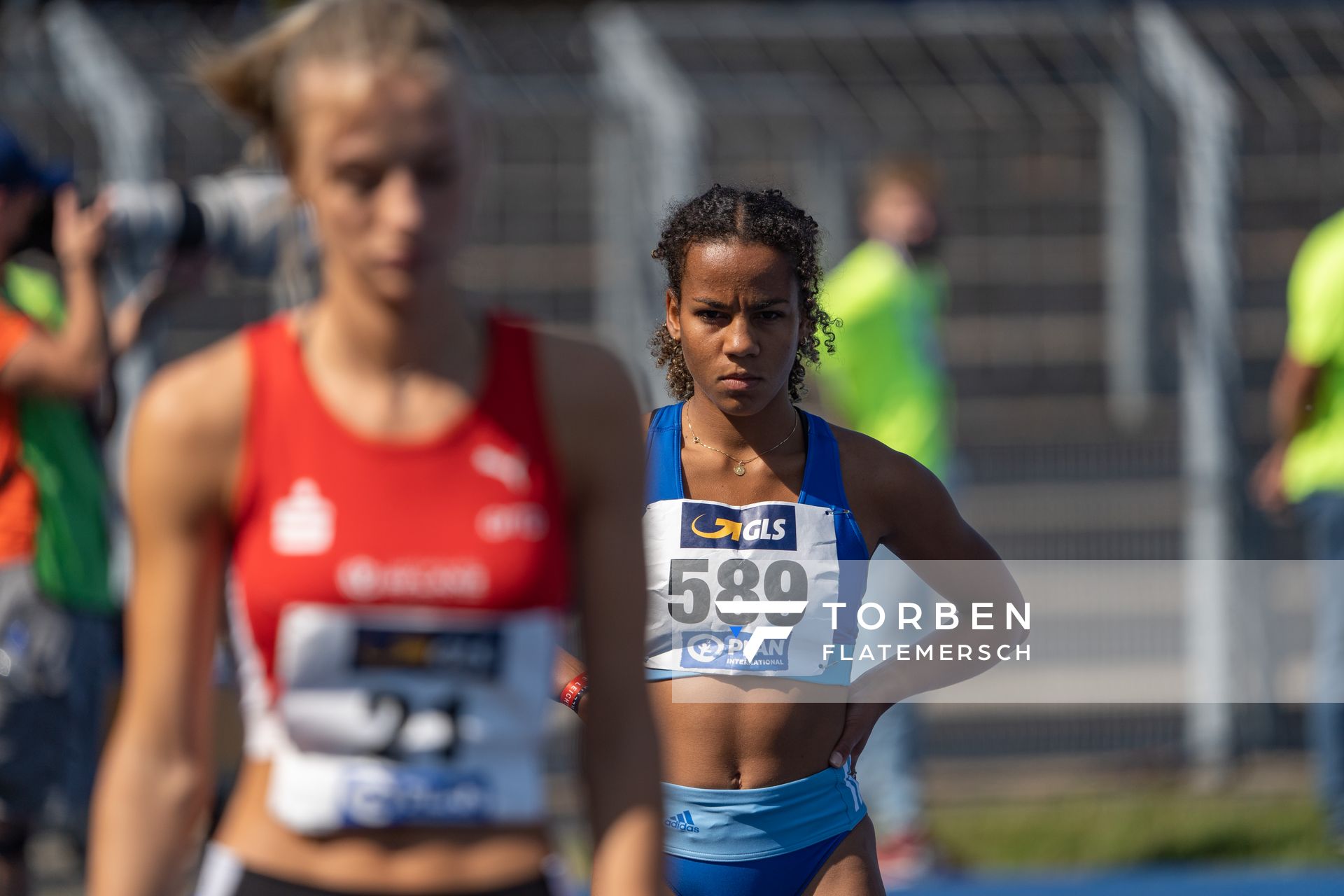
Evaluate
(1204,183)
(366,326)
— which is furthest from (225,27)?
(366,326)

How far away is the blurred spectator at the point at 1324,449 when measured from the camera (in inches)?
251

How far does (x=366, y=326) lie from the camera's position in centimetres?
192

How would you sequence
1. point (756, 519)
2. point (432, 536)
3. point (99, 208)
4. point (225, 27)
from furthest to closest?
point (225, 27) < point (99, 208) < point (756, 519) < point (432, 536)

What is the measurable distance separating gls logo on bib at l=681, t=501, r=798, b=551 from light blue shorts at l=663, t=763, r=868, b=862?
0.43 meters

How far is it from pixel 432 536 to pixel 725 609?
149cm

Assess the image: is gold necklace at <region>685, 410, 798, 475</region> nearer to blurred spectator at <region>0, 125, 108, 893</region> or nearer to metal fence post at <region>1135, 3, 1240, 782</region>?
blurred spectator at <region>0, 125, 108, 893</region>

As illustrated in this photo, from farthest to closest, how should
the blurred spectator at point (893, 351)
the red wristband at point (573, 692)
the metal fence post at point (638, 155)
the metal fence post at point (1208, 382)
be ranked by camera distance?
the metal fence post at point (1208, 382)
the metal fence post at point (638, 155)
the blurred spectator at point (893, 351)
the red wristband at point (573, 692)

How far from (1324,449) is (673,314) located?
12.3 ft

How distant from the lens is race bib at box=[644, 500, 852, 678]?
3303 mm

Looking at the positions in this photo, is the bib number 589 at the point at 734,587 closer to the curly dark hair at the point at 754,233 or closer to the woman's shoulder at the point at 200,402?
the curly dark hair at the point at 754,233

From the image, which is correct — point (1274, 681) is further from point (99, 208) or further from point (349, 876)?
point (349, 876)

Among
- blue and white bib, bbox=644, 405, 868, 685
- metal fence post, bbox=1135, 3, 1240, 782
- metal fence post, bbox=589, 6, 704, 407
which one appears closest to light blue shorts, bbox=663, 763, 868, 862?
blue and white bib, bbox=644, 405, 868, 685

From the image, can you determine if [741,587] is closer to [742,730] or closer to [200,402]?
[742,730]

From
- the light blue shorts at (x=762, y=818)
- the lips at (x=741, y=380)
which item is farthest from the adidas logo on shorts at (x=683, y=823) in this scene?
the lips at (x=741, y=380)
